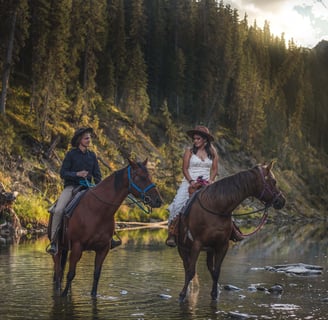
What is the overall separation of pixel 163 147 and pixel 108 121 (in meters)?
6.26

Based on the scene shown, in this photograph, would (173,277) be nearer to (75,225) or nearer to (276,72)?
(75,225)

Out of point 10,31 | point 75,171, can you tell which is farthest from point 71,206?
point 10,31

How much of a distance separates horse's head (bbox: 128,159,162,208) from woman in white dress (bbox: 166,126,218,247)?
4.33ft

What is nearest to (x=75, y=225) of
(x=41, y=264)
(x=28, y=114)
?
(x=41, y=264)

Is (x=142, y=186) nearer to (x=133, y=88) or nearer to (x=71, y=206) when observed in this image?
(x=71, y=206)

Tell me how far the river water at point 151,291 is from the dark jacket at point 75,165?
214 cm

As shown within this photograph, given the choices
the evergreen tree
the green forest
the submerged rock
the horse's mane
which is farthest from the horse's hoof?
the evergreen tree

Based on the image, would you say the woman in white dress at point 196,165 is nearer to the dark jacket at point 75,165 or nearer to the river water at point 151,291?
the river water at point 151,291

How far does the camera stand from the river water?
967 centimetres

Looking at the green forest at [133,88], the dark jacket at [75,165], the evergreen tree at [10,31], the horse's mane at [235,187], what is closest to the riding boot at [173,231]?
the horse's mane at [235,187]

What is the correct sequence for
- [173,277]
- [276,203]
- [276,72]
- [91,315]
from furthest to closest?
[276,72] < [173,277] < [276,203] < [91,315]

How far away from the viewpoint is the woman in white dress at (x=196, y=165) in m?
12.0

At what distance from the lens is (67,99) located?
52.7 meters

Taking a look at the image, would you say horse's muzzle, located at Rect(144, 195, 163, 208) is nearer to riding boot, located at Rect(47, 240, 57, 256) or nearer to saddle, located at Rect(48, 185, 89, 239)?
saddle, located at Rect(48, 185, 89, 239)
